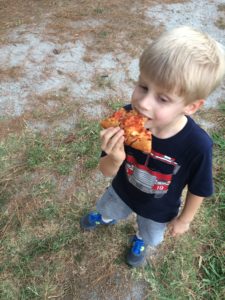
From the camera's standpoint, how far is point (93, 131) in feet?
10.5

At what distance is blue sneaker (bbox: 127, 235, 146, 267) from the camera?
2.43 metres

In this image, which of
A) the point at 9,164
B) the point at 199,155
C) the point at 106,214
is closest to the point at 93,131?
the point at 9,164

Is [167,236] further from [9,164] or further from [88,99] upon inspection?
[88,99]

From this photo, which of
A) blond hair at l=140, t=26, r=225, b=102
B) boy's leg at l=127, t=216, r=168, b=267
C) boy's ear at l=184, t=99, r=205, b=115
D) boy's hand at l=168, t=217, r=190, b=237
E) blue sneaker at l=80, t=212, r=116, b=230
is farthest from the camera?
blue sneaker at l=80, t=212, r=116, b=230

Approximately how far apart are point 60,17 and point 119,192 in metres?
3.18

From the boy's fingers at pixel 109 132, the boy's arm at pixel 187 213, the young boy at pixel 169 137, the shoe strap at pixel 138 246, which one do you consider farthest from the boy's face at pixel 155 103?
the shoe strap at pixel 138 246

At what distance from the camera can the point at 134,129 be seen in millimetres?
1505

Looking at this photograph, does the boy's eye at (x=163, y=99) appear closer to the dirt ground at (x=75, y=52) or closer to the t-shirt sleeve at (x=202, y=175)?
the t-shirt sleeve at (x=202, y=175)

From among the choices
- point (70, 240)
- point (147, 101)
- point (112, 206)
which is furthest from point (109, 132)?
point (70, 240)

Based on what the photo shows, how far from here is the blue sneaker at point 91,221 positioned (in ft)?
8.38

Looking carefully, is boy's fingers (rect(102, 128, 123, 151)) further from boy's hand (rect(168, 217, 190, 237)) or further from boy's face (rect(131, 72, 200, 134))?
boy's hand (rect(168, 217, 190, 237))

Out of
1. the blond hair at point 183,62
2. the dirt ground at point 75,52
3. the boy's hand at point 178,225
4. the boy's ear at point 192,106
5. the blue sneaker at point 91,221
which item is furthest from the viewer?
the dirt ground at point 75,52

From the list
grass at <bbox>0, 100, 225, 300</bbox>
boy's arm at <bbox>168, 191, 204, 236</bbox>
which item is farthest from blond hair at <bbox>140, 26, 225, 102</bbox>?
grass at <bbox>0, 100, 225, 300</bbox>

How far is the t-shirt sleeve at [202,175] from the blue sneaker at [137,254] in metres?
0.85
